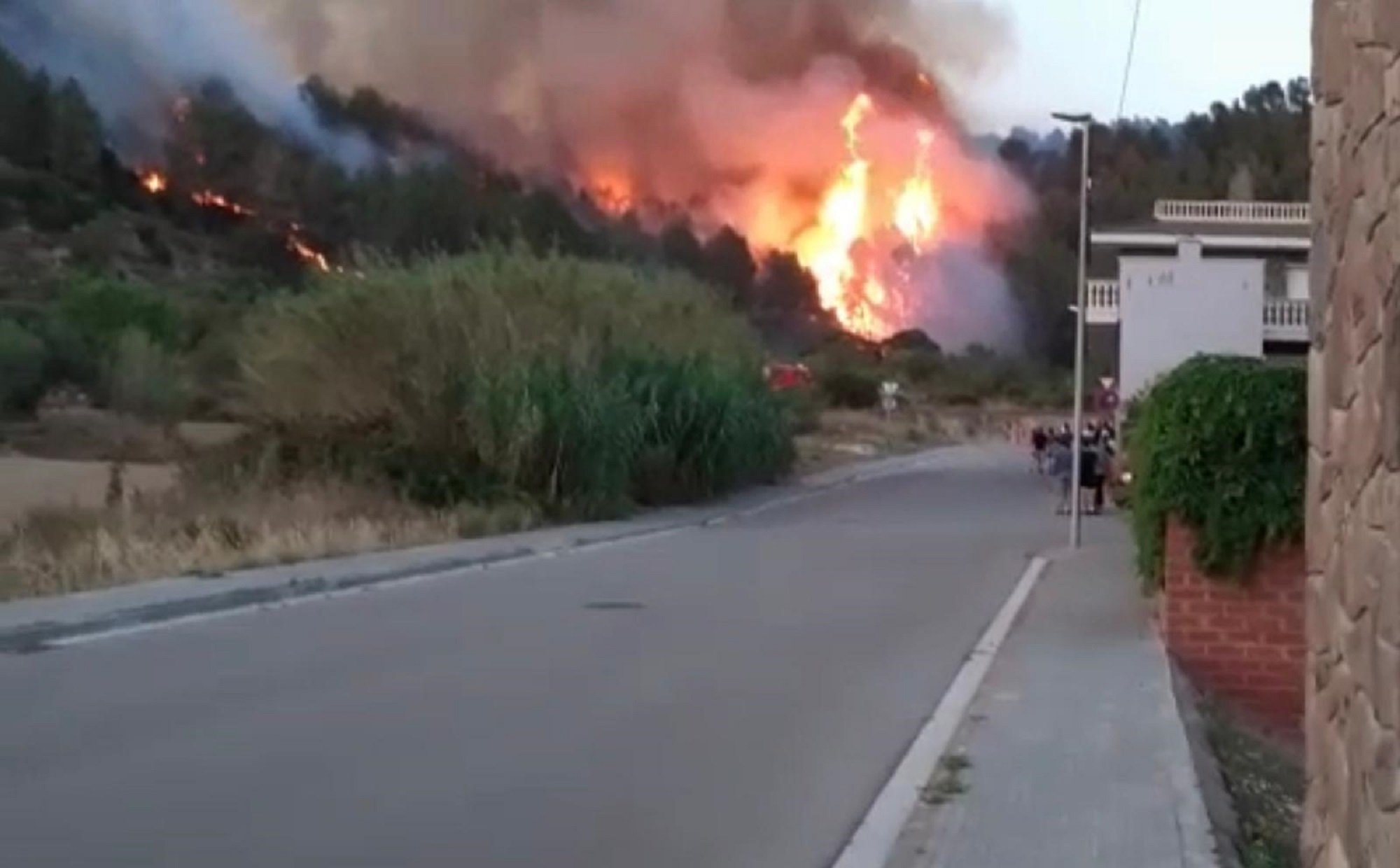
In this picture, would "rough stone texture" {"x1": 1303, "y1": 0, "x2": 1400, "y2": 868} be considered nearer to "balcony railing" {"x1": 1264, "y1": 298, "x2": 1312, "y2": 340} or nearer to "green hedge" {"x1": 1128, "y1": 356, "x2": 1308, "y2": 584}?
"green hedge" {"x1": 1128, "y1": 356, "x2": 1308, "y2": 584}

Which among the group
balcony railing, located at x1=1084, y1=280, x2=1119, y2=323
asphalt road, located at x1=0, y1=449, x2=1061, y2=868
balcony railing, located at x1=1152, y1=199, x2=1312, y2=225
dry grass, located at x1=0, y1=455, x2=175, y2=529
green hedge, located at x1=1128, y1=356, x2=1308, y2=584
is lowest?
asphalt road, located at x1=0, y1=449, x2=1061, y2=868

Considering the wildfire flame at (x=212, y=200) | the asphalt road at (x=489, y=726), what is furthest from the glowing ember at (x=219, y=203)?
the asphalt road at (x=489, y=726)

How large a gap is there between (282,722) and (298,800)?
2882 mm

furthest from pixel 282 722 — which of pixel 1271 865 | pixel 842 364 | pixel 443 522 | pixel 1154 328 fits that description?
pixel 842 364

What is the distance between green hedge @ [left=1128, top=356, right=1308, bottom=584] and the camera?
16.3 meters

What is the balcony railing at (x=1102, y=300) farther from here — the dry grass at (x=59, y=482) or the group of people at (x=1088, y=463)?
the dry grass at (x=59, y=482)

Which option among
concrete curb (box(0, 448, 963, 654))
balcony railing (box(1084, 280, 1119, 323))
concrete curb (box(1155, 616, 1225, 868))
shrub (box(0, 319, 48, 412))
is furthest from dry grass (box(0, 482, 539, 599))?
shrub (box(0, 319, 48, 412))

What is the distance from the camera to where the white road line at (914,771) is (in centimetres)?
1020

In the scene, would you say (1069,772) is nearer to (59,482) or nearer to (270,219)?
(59,482)

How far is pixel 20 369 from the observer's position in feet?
221

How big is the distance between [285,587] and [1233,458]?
10288mm

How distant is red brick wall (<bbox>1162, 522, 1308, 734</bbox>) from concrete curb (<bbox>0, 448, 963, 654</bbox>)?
816 cm

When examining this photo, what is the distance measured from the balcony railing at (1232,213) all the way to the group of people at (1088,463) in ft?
28.7

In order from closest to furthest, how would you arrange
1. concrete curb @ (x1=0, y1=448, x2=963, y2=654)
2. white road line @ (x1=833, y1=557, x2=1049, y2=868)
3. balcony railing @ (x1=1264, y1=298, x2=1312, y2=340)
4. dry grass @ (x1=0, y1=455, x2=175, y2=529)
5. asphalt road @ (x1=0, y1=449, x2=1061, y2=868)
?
white road line @ (x1=833, y1=557, x2=1049, y2=868)
asphalt road @ (x1=0, y1=449, x2=1061, y2=868)
concrete curb @ (x1=0, y1=448, x2=963, y2=654)
dry grass @ (x1=0, y1=455, x2=175, y2=529)
balcony railing @ (x1=1264, y1=298, x2=1312, y2=340)
